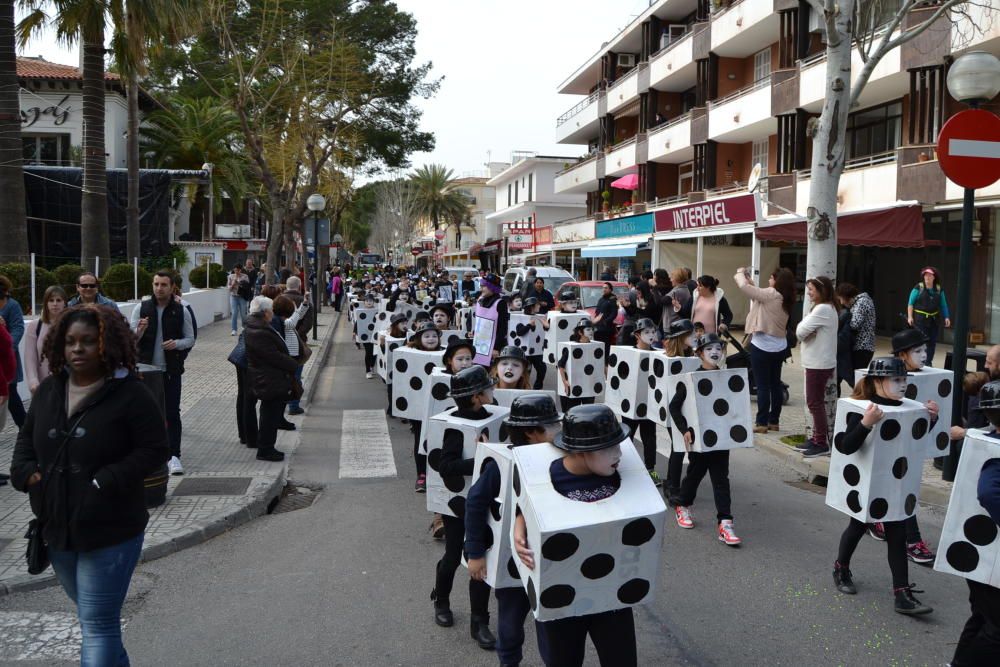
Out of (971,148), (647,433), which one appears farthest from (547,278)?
(971,148)

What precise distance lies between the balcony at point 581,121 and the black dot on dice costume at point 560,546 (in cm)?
3853

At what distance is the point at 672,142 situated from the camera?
1230 inches

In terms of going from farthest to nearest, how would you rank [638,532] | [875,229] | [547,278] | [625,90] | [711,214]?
[625,90], [547,278], [711,214], [875,229], [638,532]

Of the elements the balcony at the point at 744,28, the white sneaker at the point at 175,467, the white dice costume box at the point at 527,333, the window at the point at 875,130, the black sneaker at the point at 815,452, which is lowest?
the white sneaker at the point at 175,467

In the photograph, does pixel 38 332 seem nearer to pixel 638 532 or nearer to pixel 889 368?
pixel 638 532

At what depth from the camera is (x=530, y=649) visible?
14.4 ft

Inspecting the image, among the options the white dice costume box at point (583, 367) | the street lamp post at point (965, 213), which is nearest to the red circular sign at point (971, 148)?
the street lamp post at point (965, 213)

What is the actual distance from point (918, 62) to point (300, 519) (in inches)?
676

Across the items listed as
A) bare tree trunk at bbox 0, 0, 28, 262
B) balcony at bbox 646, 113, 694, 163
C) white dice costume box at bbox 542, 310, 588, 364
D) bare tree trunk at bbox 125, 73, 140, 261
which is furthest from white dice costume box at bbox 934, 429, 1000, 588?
balcony at bbox 646, 113, 694, 163

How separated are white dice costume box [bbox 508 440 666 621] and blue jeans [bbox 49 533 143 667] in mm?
1670

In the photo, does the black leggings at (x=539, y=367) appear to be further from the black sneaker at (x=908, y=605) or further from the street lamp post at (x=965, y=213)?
the black sneaker at (x=908, y=605)

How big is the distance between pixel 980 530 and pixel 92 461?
3.66 meters

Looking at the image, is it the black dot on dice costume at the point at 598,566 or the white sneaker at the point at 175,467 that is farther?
the white sneaker at the point at 175,467

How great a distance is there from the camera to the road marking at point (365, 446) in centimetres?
828
